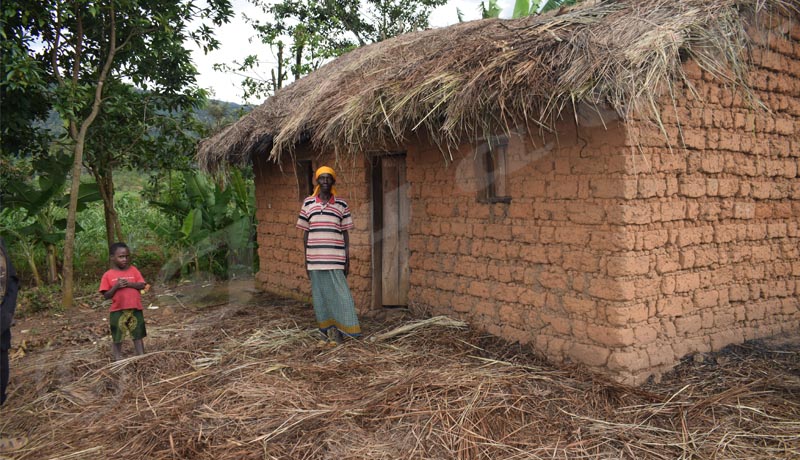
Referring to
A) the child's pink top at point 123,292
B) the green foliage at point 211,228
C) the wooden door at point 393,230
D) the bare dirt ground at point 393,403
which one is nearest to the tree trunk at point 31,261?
the green foliage at point 211,228

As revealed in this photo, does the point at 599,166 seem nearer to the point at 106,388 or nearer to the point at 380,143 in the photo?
the point at 380,143

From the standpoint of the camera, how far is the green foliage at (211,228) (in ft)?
31.9

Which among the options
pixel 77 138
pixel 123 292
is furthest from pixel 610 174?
pixel 77 138

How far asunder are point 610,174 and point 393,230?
2.79 metres

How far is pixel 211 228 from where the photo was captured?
1008 cm

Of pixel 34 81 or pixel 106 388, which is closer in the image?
pixel 106 388

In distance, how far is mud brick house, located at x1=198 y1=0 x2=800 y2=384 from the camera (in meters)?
4.16

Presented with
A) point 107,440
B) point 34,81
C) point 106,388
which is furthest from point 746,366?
point 34,81

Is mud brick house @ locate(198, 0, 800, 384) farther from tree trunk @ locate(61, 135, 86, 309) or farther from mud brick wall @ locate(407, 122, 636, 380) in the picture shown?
tree trunk @ locate(61, 135, 86, 309)

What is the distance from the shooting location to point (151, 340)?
19.8ft

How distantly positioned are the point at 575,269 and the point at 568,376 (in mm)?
777

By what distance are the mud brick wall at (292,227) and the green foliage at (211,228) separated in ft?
5.01

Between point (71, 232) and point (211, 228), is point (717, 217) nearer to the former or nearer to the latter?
point (211, 228)

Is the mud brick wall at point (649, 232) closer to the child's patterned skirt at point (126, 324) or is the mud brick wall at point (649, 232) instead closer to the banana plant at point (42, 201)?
the child's patterned skirt at point (126, 324)
